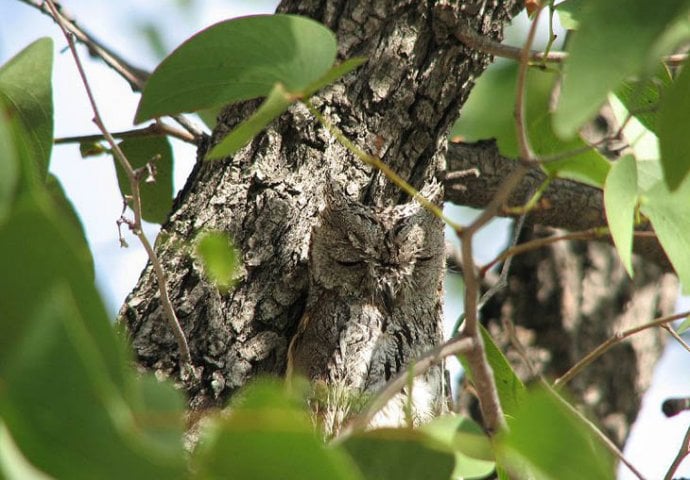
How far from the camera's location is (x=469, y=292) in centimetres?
73

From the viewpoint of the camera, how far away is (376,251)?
2053 mm

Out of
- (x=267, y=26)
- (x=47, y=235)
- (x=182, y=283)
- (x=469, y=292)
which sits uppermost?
(x=267, y=26)

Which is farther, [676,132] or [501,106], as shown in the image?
[501,106]

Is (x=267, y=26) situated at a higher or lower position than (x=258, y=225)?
higher

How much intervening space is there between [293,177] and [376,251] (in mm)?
413

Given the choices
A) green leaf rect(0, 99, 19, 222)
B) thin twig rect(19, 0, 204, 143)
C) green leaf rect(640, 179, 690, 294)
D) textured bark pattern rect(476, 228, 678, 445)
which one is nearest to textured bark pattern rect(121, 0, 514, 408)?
thin twig rect(19, 0, 204, 143)

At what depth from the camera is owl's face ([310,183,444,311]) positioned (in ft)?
6.15

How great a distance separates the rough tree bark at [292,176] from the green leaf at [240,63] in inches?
25.1

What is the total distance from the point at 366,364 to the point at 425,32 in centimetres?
77

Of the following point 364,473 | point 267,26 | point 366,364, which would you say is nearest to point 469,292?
point 364,473

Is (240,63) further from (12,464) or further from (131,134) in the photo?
(131,134)

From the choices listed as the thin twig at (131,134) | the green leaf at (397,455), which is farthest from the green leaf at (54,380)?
the thin twig at (131,134)

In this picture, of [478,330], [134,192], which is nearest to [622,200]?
[478,330]

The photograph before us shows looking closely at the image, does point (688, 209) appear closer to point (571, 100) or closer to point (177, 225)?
point (571, 100)
